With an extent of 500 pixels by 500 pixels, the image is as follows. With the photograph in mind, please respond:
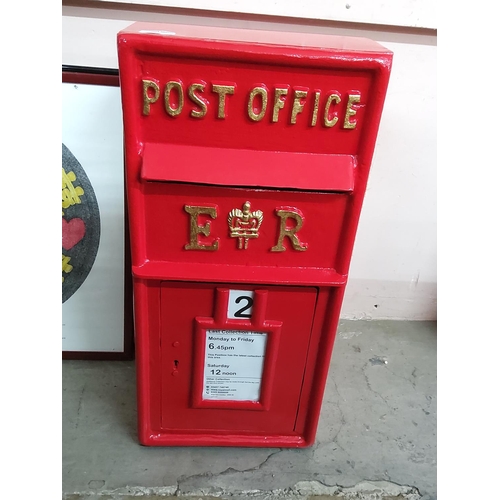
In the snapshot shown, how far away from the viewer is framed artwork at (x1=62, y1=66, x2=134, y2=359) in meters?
1.46

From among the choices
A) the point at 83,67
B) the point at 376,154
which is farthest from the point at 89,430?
the point at 376,154

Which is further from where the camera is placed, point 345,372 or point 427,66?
point 345,372

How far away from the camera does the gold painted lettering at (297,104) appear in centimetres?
95

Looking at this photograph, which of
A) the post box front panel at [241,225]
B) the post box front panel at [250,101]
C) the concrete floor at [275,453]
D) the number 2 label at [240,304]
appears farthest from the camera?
the concrete floor at [275,453]

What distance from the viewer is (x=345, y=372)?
1768 mm

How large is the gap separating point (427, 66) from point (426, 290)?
96 cm

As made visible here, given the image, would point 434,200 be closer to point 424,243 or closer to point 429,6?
point 424,243

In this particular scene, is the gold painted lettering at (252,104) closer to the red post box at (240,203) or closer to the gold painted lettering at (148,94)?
the red post box at (240,203)

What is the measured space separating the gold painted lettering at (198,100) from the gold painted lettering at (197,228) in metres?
0.21

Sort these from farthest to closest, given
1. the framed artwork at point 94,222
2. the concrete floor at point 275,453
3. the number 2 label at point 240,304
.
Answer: the framed artwork at point 94,222 < the concrete floor at point 275,453 < the number 2 label at point 240,304

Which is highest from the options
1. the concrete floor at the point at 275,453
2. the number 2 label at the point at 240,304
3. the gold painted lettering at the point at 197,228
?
the gold painted lettering at the point at 197,228

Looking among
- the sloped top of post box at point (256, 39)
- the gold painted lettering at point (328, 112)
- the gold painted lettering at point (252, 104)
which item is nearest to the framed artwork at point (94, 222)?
the sloped top of post box at point (256, 39)

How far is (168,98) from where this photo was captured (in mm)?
951

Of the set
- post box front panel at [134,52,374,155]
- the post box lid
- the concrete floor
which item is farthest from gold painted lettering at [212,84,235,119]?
the concrete floor
